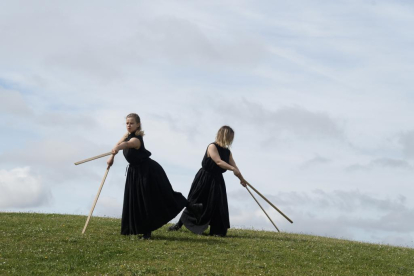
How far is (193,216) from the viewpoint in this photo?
17375 millimetres

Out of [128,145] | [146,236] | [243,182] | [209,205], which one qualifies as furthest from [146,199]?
[243,182]

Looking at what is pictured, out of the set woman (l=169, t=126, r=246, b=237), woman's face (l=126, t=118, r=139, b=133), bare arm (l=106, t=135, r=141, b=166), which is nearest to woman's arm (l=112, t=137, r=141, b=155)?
bare arm (l=106, t=135, r=141, b=166)

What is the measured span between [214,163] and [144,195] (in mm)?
2607

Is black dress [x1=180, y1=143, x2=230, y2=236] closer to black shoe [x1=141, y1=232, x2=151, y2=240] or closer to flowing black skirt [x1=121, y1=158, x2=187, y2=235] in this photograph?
flowing black skirt [x1=121, y1=158, x2=187, y2=235]

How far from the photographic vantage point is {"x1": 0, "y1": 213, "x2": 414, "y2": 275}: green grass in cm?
1345

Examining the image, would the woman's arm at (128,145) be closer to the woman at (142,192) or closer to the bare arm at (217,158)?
the woman at (142,192)

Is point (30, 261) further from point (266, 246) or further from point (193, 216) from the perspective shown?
point (266, 246)

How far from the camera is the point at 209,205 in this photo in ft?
57.0

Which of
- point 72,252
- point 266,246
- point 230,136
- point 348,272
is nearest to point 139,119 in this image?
point 230,136

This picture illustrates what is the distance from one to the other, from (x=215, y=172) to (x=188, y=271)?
5034mm

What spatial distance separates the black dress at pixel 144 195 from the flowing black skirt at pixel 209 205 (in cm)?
132

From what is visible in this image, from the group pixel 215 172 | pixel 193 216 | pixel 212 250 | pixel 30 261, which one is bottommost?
pixel 30 261

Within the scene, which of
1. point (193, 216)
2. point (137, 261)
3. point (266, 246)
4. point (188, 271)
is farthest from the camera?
point (193, 216)

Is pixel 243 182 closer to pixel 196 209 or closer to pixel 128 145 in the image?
pixel 196 209
